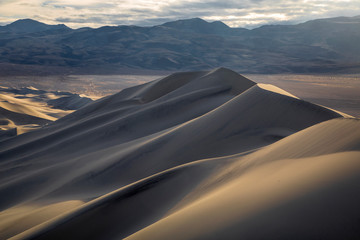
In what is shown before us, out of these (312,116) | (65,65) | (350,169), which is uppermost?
(350,169)

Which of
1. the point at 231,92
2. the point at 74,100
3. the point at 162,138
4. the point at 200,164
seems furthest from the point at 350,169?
the point at 74,100

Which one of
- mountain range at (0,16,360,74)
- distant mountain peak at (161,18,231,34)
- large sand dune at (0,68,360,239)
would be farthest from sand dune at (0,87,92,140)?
distant mountain peak at (161,18,231,34)

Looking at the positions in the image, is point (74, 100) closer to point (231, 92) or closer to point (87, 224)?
point (231, 92)

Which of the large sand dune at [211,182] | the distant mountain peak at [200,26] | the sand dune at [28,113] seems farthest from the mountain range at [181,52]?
the large sand dune at [211,182]

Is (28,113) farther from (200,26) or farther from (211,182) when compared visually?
(200,26)

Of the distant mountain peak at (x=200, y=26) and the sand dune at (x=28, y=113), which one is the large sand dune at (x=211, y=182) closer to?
the sand dune at (x=28, y=113)

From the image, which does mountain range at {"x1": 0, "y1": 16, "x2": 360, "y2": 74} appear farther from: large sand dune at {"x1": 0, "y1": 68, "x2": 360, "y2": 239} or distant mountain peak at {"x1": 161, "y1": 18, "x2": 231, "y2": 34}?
large sand dune at {"x1": 0, "y1": 68, "x2": 360, "y2": 239}

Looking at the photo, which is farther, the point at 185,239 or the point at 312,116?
the point at 312,116
